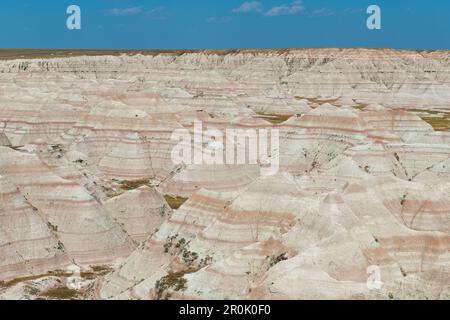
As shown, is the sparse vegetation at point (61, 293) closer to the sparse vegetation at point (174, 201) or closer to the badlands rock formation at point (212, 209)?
the badlands rock formation at point (212, 209)

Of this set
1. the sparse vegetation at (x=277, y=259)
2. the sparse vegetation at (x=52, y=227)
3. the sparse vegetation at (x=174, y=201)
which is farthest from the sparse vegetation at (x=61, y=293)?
the sparse vegetation at (x=174, y=201)

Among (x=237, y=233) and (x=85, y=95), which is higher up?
(x=85, y=95)

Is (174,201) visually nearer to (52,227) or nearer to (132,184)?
(132,184)

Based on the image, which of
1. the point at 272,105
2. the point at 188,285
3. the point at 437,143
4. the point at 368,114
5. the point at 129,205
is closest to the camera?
the point at 188,285

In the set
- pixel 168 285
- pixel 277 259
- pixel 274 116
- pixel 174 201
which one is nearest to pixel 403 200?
pixel 277 259

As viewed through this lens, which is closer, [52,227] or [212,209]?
[212,209]

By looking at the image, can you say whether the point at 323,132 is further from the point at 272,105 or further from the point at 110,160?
the point at 272,105
